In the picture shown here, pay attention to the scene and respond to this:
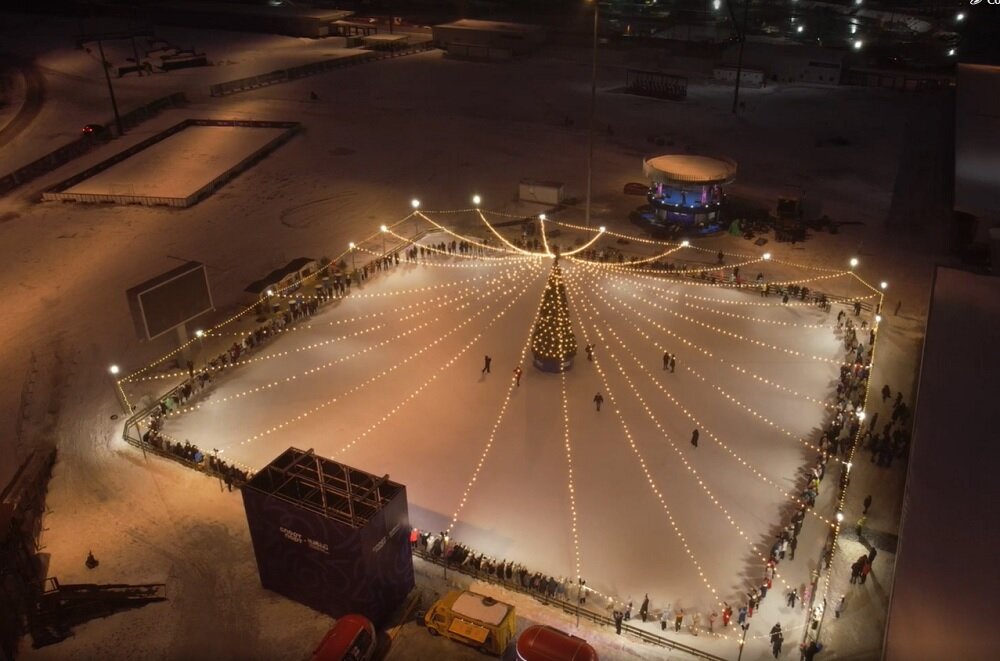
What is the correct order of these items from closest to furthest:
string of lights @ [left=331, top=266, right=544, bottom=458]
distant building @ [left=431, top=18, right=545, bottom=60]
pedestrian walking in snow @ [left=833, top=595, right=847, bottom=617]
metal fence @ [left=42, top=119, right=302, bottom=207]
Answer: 1. pedestrian walking in snow @ [left=833, top=595, right=847, bottom=617]
2. string of lights @ [left=331, top=266, right=544, bottom=458]
3. metal fence @ [left=42, top=119, right=302, bottom=207]
4. distant building @ [left=431, top=18, right=545, bottom=60]

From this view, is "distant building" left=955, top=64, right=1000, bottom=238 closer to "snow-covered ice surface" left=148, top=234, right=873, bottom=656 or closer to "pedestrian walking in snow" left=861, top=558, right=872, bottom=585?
"snow-covered ice surface" left=148, top=234, right=873, bottom=656

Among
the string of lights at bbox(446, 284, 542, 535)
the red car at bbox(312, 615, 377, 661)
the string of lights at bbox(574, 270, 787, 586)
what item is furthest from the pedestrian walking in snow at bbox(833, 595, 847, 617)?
the red car at bbox(312, 615, 377, 661)

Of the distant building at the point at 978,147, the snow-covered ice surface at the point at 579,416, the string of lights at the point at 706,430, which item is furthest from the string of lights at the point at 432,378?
the distant building at the point at 978,147

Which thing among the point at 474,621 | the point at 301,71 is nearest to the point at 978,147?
the point at 474,621

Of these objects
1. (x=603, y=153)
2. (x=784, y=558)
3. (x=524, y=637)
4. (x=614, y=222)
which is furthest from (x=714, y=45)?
(x=524, y=637)

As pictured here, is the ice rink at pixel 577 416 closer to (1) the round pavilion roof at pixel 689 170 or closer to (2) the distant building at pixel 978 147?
(1) the round pavilion roof at pixel 689 170

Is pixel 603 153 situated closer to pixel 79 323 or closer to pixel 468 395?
pixel 468 395

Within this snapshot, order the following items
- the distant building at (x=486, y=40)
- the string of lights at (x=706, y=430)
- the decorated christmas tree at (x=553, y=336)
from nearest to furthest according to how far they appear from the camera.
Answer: the string of lights at (x=706, y=430)
the decorated christmas tree at (x=553, y=336)
the distant building at (x=486, y=40)

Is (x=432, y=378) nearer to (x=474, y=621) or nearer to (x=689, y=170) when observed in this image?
(x=474, y=621)
